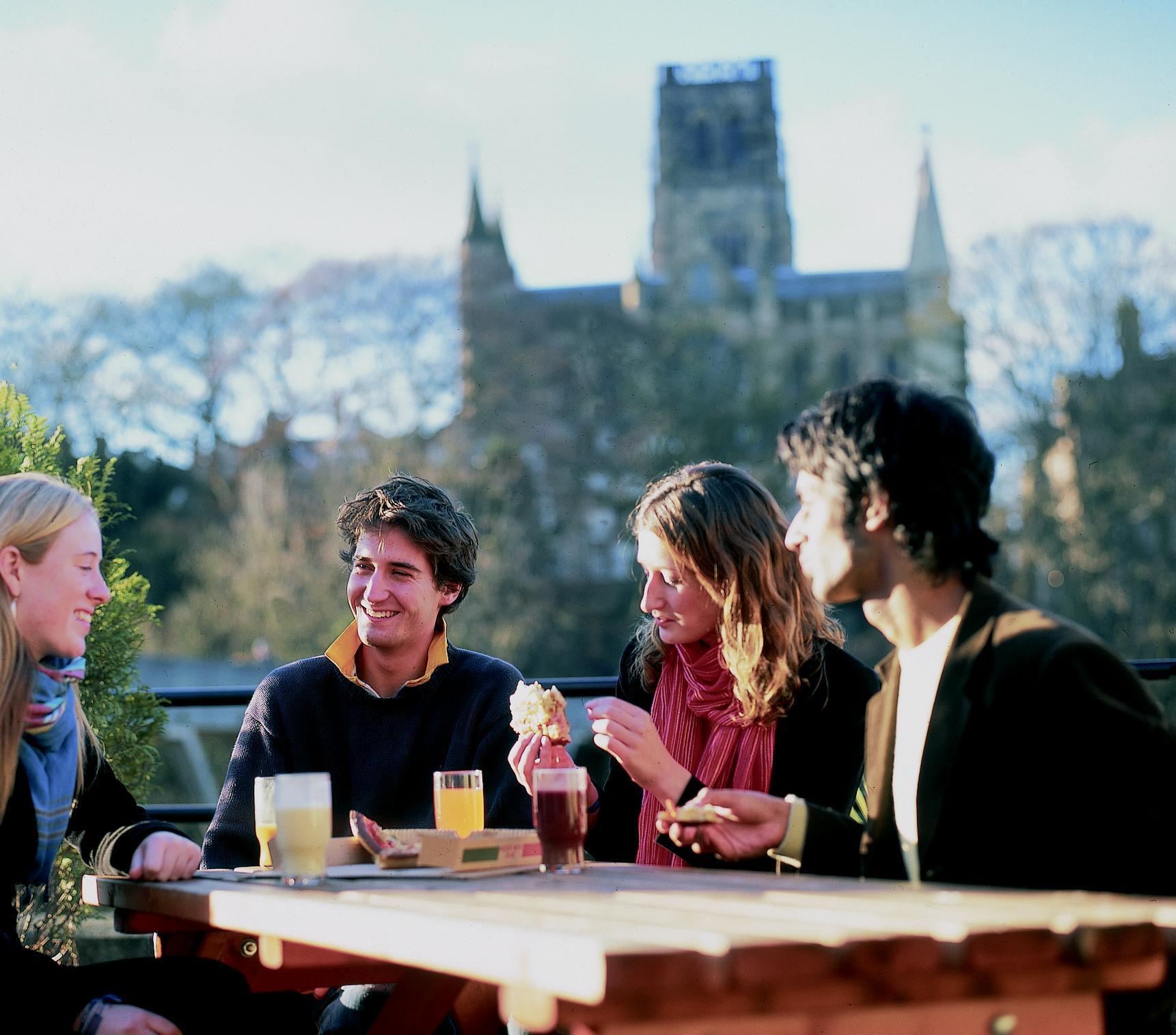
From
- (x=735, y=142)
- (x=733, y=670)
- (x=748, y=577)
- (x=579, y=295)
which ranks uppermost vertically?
(x=735, y=142)

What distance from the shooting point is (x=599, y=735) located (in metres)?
2.48

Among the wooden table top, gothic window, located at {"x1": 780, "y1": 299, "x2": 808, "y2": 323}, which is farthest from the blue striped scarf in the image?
gothic window, located at {"x1": 780, "y1": 299, "x2": 808, "y2": 323}

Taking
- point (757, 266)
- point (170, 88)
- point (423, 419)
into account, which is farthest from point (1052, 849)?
point (757, 266)

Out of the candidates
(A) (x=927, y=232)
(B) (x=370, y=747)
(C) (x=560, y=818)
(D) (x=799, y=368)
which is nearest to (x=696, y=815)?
(C) (x=560, y=818)

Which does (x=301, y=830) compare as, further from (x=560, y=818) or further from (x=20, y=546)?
(x=20, y=546)

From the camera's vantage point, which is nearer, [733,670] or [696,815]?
[696,815]

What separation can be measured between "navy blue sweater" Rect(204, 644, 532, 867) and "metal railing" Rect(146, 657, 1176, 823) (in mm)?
636

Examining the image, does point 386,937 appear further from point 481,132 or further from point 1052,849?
point 481,132

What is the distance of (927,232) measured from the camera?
5506 centimetres

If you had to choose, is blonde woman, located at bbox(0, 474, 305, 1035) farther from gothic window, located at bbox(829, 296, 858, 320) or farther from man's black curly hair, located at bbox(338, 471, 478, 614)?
gothic window, located at bbox(829, 296, 858, 320)

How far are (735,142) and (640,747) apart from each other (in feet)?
231

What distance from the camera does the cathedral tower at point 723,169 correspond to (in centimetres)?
6844

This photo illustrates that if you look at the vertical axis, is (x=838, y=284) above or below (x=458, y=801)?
above

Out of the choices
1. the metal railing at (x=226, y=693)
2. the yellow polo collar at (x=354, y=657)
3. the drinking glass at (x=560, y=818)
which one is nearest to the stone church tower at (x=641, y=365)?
the metal railing at (x=226, y=693)
